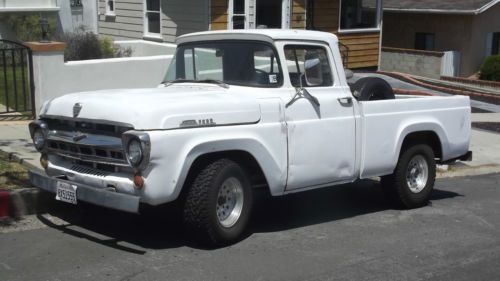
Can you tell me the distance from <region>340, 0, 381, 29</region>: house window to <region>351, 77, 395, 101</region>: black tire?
14.1m

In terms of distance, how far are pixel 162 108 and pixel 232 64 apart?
149 cm

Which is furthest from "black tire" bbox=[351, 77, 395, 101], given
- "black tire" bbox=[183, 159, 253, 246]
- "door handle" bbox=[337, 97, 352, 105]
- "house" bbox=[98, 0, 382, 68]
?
"house" bbox=[98, 0, 382, 68]

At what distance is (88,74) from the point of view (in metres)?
11.7

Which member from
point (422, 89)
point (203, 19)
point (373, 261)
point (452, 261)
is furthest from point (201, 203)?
point (422, 89)

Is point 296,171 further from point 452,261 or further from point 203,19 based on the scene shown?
point 203,19

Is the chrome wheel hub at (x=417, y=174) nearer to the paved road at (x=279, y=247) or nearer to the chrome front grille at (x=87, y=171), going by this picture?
the paved road at (x=279, y=247)

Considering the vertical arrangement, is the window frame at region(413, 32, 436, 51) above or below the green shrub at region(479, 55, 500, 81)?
above

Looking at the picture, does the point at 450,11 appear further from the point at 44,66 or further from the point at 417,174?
the point at 417,174

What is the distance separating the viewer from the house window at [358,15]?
22109 mm

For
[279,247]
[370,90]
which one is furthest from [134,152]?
[370,90]

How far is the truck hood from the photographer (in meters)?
5.78

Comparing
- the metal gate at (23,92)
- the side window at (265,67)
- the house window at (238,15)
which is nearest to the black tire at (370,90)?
the side window at (265,67)

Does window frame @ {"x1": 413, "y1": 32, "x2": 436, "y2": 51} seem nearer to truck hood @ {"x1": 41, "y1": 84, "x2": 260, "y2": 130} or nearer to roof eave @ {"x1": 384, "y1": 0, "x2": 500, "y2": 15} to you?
roof eave @ {"x1": 384, "y1": 0, "x2": 500, "y2": 15}

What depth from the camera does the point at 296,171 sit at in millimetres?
6746
